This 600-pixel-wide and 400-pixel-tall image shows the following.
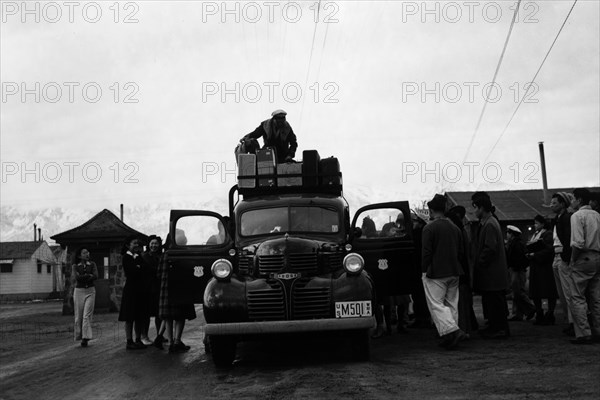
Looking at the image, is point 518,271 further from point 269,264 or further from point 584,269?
point 269,264

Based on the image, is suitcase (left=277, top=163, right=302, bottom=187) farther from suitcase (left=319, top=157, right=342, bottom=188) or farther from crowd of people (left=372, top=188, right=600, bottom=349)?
crowd of people (left=372, top=188, right=600, bottom=349)

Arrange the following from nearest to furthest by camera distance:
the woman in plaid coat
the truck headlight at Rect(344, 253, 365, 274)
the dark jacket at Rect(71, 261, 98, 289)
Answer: the truck headlight at Rect(344, 253, 365, 274) → the woman in plaid coat → the dark jacket at Rect(71, 261, 98, 289)

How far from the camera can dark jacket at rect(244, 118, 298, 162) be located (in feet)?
39.8

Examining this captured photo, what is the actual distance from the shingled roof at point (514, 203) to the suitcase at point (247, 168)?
3178 cm

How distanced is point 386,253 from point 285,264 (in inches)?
76.8

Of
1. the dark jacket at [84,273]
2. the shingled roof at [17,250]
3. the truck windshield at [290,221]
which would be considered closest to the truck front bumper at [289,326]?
the truck windshield at [290,221]

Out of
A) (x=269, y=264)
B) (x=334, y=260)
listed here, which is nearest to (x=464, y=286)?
(x=334, y=260)

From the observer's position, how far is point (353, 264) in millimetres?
8625

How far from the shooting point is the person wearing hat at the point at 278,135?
12125 millimetres

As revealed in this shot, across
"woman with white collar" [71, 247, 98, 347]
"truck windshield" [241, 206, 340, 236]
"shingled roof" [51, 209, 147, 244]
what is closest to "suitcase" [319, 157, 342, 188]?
"truck windshield" [241, 206, 340, 236]

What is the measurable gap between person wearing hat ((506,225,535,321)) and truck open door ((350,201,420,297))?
3815 millimetres

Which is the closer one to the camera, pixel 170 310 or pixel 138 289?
pixel 170 310

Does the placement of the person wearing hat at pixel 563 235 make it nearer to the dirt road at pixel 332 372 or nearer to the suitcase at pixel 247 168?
the dirt road at pixel 332 372

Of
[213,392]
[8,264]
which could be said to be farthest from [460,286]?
[8,264]
